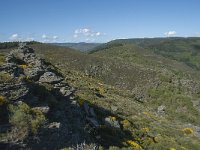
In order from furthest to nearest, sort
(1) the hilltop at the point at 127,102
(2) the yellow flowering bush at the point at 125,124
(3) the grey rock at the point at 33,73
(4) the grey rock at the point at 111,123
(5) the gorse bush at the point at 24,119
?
(2) the yellow flowering bush at the point at 125,124
(4) the grey rock at the point at 111,123
(3) the grey rock at the point at 33,73
(1) the hilltop at the point at 127,102
(5) the gorse bush at the point at 24,119

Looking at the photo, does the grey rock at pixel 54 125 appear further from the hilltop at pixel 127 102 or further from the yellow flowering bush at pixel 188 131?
the yellow flowering bush at pixel 188 131

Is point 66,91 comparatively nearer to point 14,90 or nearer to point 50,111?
point 50,111

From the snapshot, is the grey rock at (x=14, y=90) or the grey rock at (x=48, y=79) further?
the grey rock at (x=48, y=79)

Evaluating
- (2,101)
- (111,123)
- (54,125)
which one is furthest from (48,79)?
(2,101)

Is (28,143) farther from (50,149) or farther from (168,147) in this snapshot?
(168,147)

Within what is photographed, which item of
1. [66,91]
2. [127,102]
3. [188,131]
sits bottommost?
[188,131]

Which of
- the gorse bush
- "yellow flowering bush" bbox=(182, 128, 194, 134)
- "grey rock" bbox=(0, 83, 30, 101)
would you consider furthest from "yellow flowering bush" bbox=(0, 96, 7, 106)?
"yellow flowering bush" bbox=(182, 128, 194, 134)

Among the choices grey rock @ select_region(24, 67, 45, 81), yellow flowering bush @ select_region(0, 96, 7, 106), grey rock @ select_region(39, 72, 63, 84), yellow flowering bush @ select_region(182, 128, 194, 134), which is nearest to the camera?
yellow flowering bush @ select_region(0, 96, 7, 106)

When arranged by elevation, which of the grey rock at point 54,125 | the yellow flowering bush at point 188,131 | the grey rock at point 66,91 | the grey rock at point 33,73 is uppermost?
the grey rock at point 33,73

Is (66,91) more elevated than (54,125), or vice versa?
(66,91)

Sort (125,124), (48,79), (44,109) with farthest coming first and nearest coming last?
(125,124) → (48,79) → (44,109)

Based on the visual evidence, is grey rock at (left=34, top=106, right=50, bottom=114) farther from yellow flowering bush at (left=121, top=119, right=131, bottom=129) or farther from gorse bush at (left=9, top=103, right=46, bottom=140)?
yellow flowering bush at (left=121, top=119, right=131, bottom=129)

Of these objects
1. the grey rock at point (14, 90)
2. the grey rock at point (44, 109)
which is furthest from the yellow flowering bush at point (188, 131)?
the grey rock at point (14, 90)

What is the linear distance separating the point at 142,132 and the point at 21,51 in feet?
56.6
